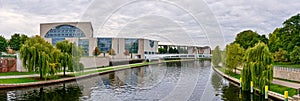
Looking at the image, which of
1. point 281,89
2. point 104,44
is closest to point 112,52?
point 104,44

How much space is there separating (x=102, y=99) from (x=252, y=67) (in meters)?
11.8

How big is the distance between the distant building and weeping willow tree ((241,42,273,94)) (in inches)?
2038

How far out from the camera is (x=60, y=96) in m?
20.8

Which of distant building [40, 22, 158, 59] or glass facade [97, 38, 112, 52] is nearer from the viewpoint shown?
distant building [40, 22, 158, 59]

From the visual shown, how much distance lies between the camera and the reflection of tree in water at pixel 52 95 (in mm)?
19688

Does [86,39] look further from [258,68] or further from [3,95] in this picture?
[258,68]

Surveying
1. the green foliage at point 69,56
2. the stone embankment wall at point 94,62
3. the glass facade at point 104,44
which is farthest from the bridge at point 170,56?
the green foliage at point 69,56

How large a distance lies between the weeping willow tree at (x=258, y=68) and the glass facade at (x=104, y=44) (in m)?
60.7

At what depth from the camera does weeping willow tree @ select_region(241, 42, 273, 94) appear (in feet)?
68.7

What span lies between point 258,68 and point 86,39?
57588 millimetres

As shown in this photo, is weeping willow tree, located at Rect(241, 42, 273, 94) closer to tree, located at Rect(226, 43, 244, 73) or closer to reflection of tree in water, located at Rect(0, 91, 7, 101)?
tree, located at Rect(226, 43, 244, 73)

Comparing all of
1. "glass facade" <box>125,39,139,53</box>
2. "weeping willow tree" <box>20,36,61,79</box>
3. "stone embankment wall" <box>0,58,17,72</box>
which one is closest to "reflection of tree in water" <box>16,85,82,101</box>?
"weeping willow tree" <box>20,36,61,79</box>

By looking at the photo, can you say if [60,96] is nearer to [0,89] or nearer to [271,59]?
[0,89]

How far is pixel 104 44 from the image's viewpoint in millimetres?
82500
